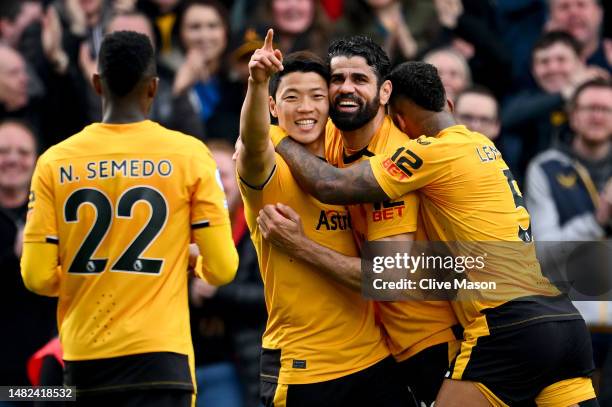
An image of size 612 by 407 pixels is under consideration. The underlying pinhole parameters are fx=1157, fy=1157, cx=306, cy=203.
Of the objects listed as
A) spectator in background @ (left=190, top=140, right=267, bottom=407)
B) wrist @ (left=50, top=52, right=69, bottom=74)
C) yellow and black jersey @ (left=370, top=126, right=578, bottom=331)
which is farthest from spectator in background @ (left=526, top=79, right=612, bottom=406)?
wrist @ (left=50, top=52, right=69, bottom=74)

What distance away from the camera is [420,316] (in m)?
6.47

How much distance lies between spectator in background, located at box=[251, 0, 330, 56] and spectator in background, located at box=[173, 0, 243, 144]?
0.48 metres

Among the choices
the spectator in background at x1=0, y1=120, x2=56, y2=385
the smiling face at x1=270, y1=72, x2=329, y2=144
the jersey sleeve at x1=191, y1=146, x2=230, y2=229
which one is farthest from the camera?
the spectator in background at x1=0, y1=120, x2=56, y2=385

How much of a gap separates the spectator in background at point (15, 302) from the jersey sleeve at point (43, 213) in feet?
8.84

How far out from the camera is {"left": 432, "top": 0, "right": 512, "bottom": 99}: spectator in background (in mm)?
10797

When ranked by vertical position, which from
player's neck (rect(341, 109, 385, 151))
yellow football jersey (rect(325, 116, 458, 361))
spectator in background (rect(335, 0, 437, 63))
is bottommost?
yellow football jersey (rect(325, 116, 458, 361))

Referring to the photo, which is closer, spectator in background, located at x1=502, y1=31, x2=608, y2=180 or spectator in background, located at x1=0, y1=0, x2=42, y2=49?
spectator in background, located at x1=502, y1=31, x2=608, y2=180

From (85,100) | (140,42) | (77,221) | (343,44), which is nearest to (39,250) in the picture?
(77,221)

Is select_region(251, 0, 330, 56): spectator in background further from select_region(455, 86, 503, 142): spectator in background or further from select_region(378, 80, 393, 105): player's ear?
select_region(378, 80, 393, 105): player's ear

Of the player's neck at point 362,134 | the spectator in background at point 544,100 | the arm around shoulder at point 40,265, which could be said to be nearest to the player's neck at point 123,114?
the arm around shoulder at point 40,265

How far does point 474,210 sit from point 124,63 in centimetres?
207

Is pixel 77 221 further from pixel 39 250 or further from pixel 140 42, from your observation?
pixel 140 42

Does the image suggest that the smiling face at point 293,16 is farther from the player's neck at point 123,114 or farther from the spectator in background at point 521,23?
the player's neck at point 123,114

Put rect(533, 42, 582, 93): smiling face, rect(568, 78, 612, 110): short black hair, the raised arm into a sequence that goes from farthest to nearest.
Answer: rect(533, 42, 582, 93): smiling face
rect(568, 78, 612, 110): short black hair
the raised arm
